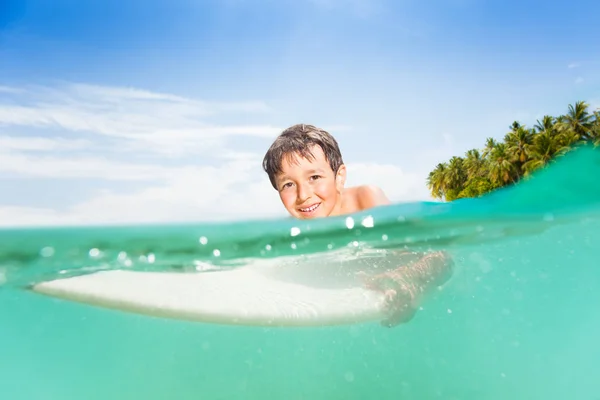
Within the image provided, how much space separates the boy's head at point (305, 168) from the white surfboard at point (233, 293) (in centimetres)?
242

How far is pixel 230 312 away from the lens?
26.9 ft

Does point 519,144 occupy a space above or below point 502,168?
above

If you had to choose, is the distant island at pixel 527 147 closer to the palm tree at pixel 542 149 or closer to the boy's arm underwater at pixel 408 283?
the palm tree at pixel 542 149

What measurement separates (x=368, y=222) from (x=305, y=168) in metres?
2.11

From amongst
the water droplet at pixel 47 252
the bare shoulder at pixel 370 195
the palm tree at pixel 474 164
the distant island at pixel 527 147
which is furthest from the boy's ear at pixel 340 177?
the palm tree at pixel 474 164

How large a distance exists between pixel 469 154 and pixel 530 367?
44289mm

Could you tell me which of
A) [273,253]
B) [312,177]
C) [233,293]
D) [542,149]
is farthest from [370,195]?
[542,149]

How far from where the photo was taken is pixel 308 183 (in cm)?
567

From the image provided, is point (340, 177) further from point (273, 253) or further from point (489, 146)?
point (489, 146)

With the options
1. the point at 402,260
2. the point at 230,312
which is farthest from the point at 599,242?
the point at 230,312

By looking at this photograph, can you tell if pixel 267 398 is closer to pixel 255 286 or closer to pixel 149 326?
pixel 149 326

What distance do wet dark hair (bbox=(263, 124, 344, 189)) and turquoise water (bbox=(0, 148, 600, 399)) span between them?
137cm

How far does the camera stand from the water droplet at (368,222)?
7.21m

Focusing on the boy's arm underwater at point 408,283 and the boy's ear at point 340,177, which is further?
the boy's arm underwater at point 408,283
